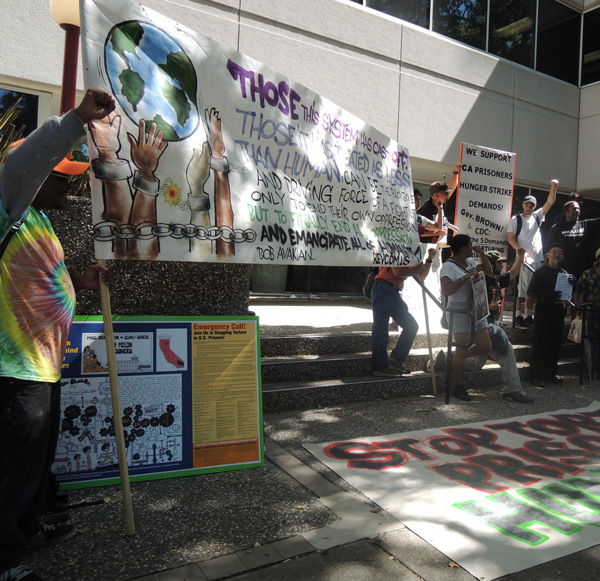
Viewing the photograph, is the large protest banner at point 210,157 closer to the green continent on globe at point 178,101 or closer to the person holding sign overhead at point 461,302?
the green continent on globe at point 178,101

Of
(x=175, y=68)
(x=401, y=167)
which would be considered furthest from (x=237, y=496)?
(x=401, y=167)

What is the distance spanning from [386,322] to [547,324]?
95.5 inches

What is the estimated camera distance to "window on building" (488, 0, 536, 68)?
1133 cm

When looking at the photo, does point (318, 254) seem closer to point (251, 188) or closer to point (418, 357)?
point (251, 188)

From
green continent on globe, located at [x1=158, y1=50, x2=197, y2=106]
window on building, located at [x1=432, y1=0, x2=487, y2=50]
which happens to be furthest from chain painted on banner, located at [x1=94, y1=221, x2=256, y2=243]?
window on building, located at [x1=432, y1=0, x2=487, y2=50]

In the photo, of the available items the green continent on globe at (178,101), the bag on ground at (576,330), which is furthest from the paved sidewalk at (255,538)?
the bag on ground at (576,330)

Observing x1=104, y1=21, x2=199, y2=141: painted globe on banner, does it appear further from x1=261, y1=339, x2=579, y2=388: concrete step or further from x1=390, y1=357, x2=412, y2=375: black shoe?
x1=390, y1=357, x2=412, y2=375: black shoe

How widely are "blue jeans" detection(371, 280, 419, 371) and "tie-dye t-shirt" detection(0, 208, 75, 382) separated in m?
3.95

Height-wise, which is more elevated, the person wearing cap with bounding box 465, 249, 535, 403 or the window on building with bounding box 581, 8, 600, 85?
the window on building with bounding box 581, 8, 600, 85

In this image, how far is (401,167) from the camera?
16.8ft

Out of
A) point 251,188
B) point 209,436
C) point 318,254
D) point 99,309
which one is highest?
point 251,188

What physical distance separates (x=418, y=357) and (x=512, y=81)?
760 cm

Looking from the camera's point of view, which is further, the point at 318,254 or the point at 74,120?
the point at 318,254

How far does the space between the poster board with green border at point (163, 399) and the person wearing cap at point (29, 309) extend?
89cm
